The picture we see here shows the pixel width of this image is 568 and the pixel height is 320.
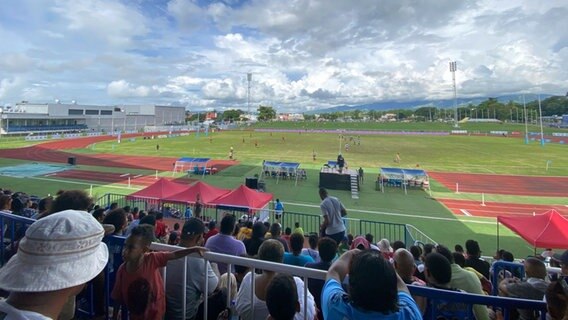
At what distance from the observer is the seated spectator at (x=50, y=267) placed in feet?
5.45

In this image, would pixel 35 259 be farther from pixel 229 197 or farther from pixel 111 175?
pixel 111 175

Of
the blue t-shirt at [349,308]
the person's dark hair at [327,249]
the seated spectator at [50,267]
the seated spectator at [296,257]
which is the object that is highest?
the seated spectator at [50,267]

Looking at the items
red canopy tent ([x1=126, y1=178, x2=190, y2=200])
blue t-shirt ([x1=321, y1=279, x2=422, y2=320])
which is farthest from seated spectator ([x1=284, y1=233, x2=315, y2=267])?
red canopy tent ([x1=126, y1=178, x2=190, y2=200])

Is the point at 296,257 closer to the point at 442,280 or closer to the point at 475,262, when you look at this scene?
the point at 442,280

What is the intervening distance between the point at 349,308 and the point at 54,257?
178 centimetres

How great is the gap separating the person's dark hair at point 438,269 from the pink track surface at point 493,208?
1690cm

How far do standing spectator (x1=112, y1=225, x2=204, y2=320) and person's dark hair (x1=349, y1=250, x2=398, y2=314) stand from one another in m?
1.72

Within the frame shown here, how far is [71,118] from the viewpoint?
102 meters

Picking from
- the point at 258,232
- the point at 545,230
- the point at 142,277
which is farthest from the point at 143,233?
the point at 545,230

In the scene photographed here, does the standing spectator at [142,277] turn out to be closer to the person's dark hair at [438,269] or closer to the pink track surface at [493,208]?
the person's dark hair at [438,269]

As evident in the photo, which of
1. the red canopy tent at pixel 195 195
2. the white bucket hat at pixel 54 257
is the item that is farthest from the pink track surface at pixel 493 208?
the white bucket hat at pixel 54 257

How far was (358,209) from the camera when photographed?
19.4m

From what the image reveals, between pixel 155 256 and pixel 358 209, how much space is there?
17107mm

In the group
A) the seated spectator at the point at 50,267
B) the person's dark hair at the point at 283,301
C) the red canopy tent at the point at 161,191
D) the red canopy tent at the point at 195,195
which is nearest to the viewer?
the seated spectator at the point at 50,267
